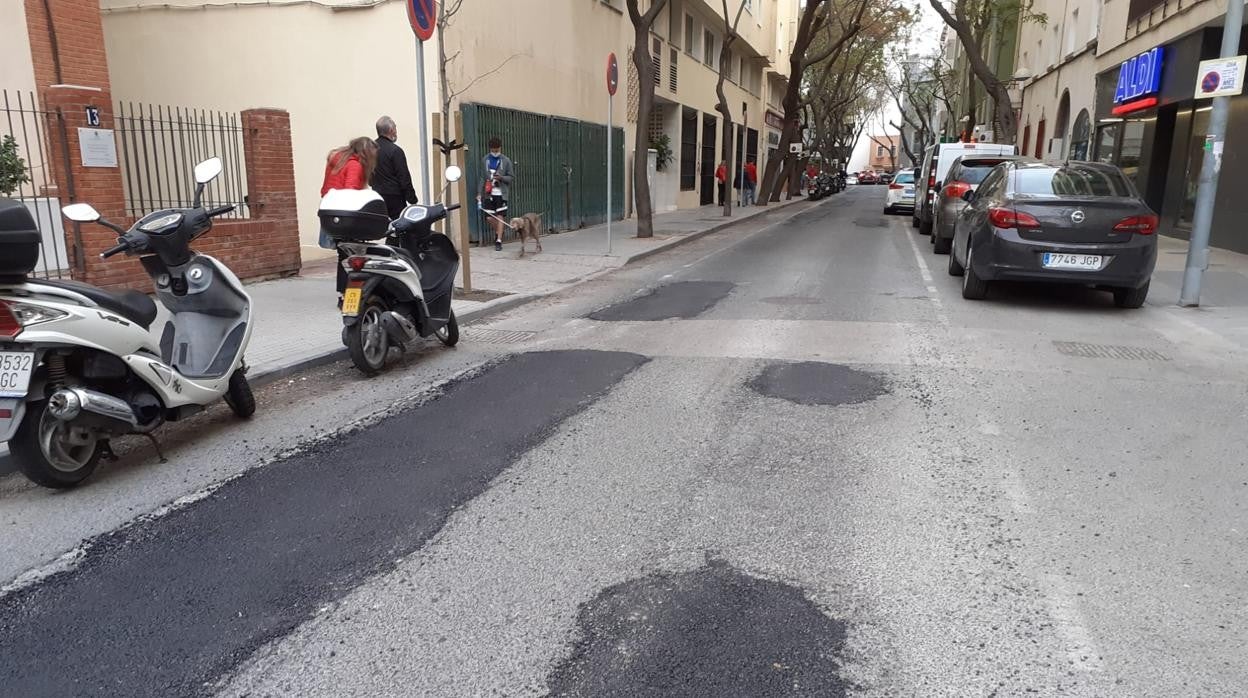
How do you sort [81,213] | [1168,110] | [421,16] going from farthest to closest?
[1168,110] < [421,16] < [81,213]

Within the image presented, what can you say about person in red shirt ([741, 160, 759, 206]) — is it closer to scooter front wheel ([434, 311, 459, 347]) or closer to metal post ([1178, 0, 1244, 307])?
metal post ([1178, 0, 1244, 307])

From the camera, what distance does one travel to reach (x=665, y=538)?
12.1 feet

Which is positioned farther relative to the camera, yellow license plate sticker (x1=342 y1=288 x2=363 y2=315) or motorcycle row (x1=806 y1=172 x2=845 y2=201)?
motorcycle row (x1=806 y1=172 x2=845 y2=201)

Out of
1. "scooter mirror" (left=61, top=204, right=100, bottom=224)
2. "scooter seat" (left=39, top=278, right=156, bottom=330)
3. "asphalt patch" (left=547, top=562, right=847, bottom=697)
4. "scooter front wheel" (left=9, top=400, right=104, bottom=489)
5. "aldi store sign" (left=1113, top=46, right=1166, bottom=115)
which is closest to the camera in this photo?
"asphalt patch" (left=547, top=562, right=847, bottom=697)

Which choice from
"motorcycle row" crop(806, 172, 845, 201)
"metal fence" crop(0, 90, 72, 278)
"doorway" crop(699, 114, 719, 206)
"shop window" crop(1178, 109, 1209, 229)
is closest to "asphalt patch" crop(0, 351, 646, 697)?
"metal fence" crop(0, 90, 72, 278)

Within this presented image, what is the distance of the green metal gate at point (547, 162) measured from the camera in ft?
47.9

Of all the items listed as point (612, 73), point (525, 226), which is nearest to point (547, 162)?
point (525, 226)

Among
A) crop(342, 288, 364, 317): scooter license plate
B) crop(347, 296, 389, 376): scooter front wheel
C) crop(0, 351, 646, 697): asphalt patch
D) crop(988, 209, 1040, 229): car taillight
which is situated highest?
crop(988, 209, 1040, 229): car taillight

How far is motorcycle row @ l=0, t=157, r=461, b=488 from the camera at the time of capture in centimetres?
386

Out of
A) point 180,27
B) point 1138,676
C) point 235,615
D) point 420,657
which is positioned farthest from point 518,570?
point 180,27

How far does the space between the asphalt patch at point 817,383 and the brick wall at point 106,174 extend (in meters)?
6.73

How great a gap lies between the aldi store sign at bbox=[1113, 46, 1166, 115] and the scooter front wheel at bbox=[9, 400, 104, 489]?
64.3ft

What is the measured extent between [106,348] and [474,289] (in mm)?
6437

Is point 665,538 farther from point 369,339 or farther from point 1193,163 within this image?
point 1193,163
